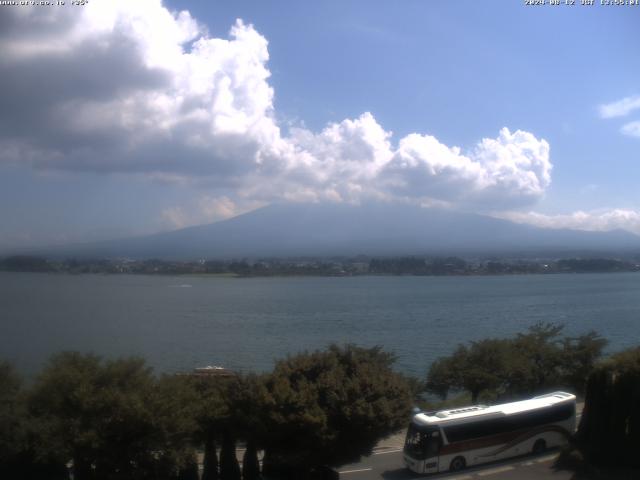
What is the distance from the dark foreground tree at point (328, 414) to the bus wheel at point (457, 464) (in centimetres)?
157

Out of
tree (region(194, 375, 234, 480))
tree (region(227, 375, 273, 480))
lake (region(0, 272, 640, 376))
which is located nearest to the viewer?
tree (region(227, 375, 273, 480))

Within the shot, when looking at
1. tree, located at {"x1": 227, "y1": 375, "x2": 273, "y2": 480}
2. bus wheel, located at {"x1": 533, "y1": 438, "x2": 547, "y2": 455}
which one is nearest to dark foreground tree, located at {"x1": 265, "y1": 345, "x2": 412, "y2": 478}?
tree, located at {"x1": 227, "y1": 375, "x2": 273, "y2": 480}

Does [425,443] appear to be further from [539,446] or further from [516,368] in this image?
[516,368]

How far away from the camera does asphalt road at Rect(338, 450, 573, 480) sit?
9.20m

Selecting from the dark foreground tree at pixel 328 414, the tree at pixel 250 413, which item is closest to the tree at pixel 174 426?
the tree at pixel 250 413

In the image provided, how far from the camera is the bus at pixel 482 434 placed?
9.62m

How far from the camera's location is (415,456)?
967 cm

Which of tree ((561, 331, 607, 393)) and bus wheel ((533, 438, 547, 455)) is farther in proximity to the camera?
tree ((561, 331, 607, 393))

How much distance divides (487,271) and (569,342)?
71.8 meters

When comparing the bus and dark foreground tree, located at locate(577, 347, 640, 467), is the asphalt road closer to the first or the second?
the bus

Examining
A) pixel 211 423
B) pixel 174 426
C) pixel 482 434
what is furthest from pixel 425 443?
pixel 174 426

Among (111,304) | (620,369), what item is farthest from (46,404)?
(111,304)

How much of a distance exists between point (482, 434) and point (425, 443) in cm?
108

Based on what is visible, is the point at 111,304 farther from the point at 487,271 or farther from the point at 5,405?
the point at 487,271
